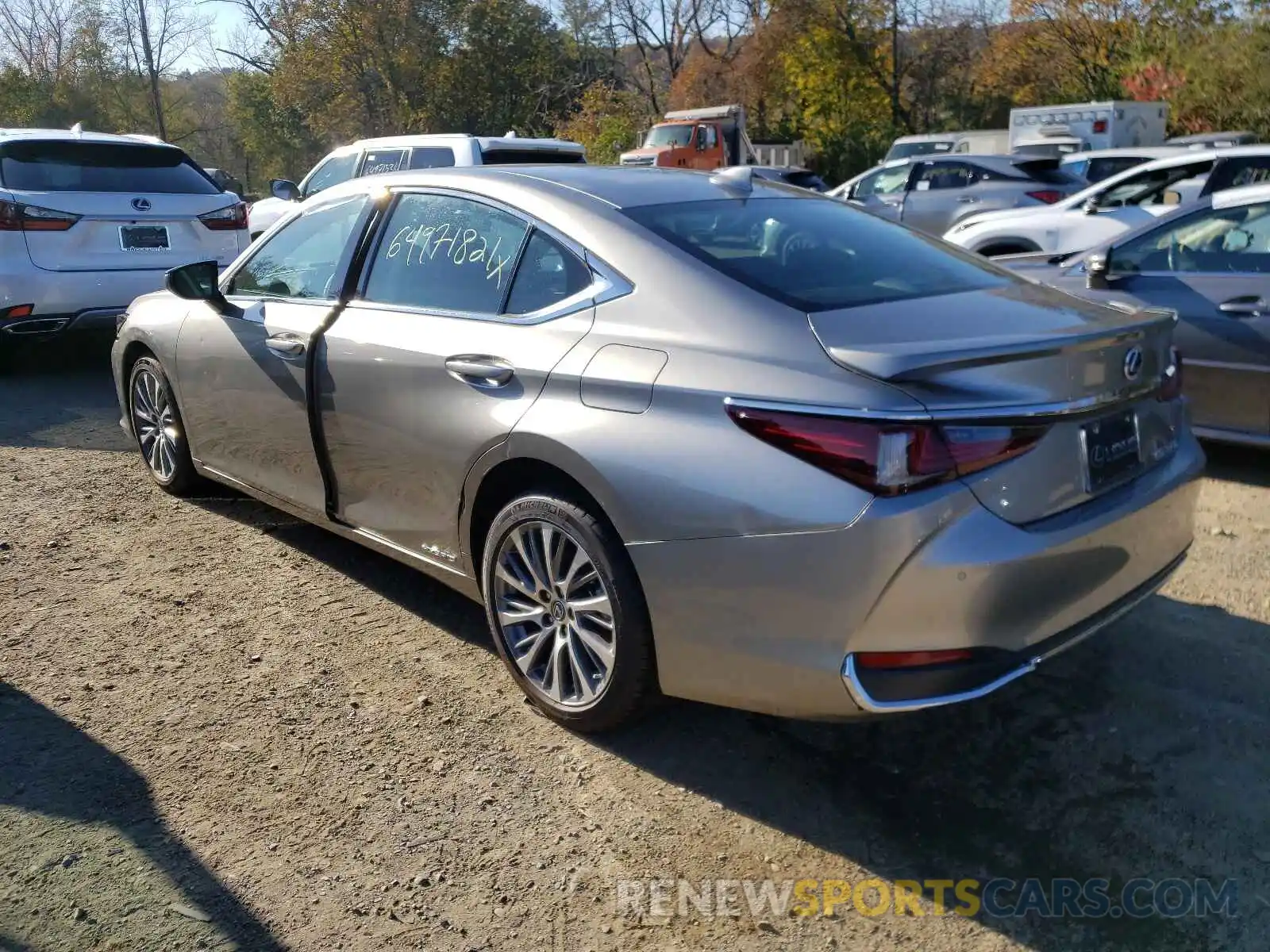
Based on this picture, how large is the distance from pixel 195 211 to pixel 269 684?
586 centimetres

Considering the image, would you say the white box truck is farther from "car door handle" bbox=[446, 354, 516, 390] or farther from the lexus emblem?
"car door handle" bbox=[446, 354, 516, 390]

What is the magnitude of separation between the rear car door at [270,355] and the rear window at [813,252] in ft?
4.77

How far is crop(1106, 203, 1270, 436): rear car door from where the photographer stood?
5332 mm

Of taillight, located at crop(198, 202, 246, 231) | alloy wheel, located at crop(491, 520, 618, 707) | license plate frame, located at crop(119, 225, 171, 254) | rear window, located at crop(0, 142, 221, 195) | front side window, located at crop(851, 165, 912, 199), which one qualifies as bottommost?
alloy wheel, located at crop(491, 520, 618, 707)

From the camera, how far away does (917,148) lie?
24.7 m

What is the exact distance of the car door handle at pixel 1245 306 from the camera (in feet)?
17.5

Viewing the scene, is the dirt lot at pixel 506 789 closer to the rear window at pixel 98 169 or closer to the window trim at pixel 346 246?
the window trim at pixel 346 246

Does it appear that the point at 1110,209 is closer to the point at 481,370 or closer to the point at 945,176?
the point at 945,176

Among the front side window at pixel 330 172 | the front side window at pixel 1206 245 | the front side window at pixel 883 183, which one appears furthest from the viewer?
the front side window at pixel 883 183

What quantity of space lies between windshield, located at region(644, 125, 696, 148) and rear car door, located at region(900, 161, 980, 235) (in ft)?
42.0

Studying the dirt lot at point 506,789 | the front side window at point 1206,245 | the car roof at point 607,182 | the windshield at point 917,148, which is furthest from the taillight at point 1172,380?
the windshield at point 917,148

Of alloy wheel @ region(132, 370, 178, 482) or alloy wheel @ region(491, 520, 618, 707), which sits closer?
alloy wheel @ region(491, 520, 618, 707)

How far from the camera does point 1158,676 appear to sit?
361cm

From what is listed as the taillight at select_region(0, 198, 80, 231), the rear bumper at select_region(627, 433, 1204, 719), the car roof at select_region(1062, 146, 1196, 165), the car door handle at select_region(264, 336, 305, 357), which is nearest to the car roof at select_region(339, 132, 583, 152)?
the taillight at select_region(0, 198, 80, 231)
